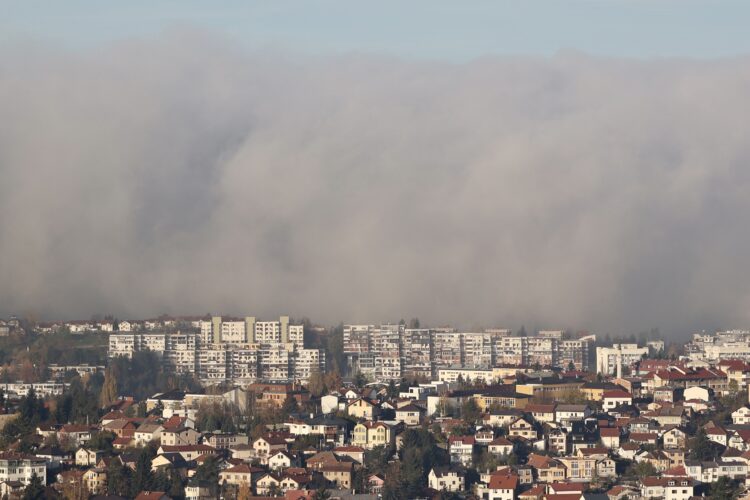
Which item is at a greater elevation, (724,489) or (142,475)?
(142,475)

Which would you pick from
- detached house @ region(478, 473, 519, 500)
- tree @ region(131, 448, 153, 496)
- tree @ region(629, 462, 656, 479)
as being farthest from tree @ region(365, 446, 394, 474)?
tree @ region(629, 462, 656, 479)

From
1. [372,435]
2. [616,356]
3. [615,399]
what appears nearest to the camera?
[372,435]

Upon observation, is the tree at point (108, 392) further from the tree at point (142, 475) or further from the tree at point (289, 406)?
the tree at point (142, 475)

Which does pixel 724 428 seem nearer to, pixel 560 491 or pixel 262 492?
pixel 560 491

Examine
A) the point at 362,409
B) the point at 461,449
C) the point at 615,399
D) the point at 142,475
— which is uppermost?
the point at 615,399

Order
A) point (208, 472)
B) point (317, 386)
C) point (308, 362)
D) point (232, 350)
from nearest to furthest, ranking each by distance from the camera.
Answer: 1. point (208, 472)
2. point (317, 386)
3. point (308, 362)
4. point (232, 350)

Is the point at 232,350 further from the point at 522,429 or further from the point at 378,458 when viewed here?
the point at 378,458

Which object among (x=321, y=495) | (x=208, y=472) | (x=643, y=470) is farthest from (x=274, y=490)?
(x=643, y=470)
